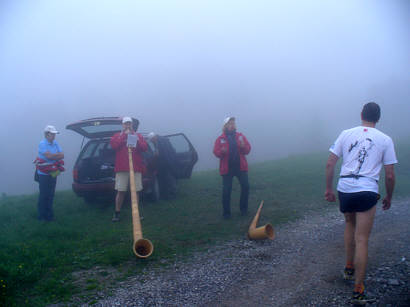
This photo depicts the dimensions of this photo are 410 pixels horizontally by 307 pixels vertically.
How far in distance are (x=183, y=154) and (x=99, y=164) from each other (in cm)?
220

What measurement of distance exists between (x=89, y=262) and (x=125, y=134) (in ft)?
8.85

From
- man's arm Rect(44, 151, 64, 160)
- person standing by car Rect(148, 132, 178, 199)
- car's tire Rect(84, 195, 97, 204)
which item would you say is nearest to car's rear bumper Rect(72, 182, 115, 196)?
car's tire Rect(84, 195, 97, 204)

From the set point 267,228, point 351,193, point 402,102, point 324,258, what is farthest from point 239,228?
point 402,102

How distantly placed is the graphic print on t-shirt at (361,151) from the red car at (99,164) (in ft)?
15.7

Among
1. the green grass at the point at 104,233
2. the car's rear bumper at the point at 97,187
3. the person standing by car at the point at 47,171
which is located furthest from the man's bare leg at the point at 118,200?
the person standing by car at the point at 47,171

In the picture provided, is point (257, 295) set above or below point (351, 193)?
below

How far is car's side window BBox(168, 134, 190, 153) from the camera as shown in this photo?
8773mm

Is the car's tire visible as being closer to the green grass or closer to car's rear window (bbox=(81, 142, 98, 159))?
the green grass

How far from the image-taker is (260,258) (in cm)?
440

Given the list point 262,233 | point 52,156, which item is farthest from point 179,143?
point 262,233

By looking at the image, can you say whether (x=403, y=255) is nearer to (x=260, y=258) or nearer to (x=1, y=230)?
(x=260, y=258)

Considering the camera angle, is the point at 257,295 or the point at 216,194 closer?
the point at 257,295

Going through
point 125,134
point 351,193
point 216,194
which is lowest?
point 216,194

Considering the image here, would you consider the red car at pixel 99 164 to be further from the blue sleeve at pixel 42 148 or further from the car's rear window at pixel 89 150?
the blue sleeve at pixel 42 148
